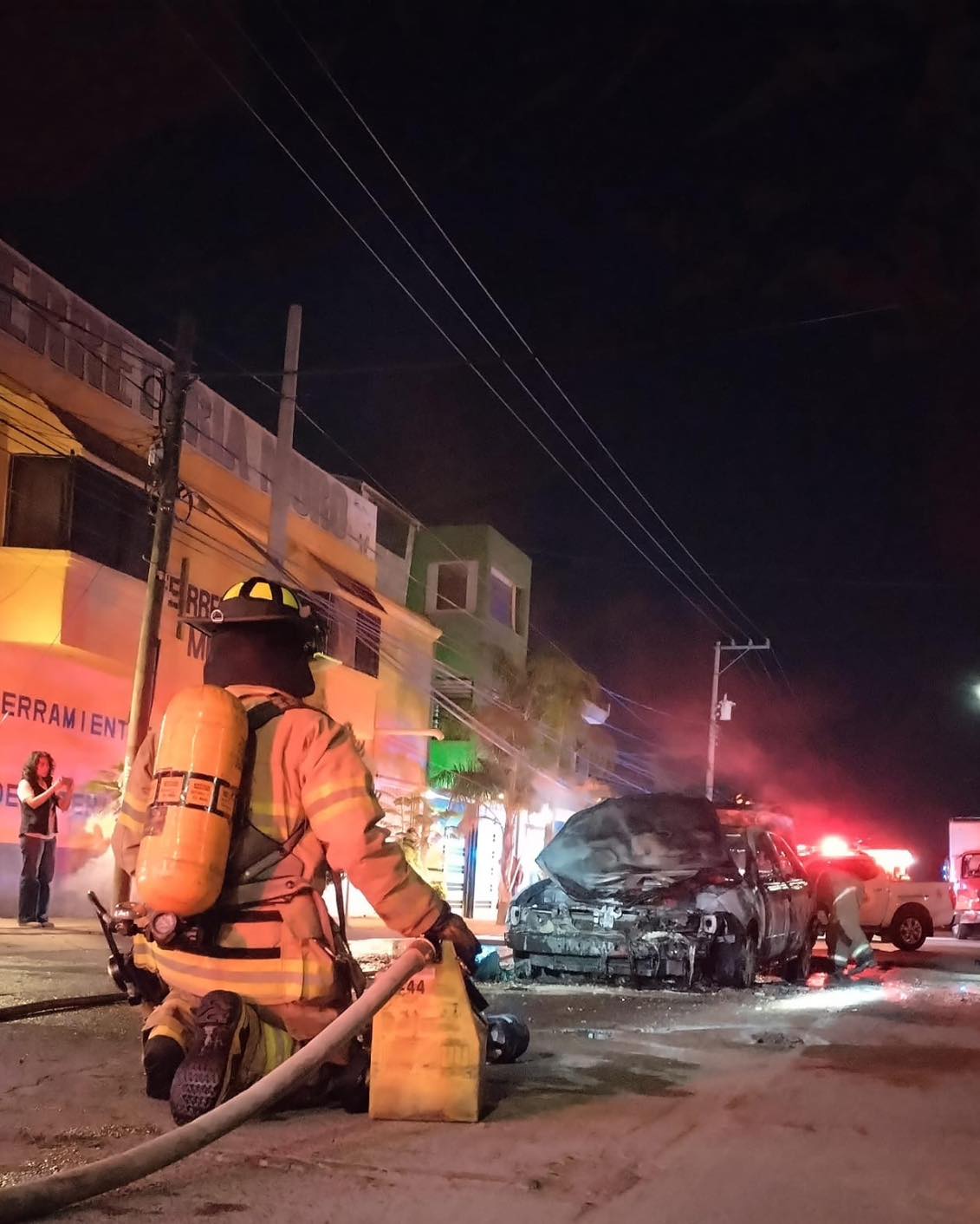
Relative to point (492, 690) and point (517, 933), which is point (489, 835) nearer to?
point (492, 690)

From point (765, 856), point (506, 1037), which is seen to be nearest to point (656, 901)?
point (765, 856)

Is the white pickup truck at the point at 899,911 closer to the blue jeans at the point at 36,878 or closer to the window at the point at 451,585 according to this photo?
the blue jeans at the point at 36,878

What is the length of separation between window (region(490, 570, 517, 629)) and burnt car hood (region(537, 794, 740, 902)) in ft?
73.5

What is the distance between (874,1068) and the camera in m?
6.99

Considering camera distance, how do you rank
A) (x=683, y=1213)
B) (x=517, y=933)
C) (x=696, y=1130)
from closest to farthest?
(x=683, y=1213), (x=696, y=1130), (x=517, y=933)

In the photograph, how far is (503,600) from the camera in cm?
3559

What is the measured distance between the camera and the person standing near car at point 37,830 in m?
13.5

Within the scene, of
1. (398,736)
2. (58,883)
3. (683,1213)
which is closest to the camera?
(683,1213)

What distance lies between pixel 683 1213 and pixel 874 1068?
11.2 ft

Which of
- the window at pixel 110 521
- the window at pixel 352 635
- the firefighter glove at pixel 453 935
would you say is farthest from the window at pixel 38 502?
the firefighter glove at pixel 453 935

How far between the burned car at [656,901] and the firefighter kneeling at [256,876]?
241 inches

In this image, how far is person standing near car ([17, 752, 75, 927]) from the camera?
1352 cm

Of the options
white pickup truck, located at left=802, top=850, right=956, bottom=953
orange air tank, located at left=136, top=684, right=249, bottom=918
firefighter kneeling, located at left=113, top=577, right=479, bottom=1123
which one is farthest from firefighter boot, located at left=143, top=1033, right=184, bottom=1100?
white pickup truck, located at left=802, top=850, right=956, bottom=953

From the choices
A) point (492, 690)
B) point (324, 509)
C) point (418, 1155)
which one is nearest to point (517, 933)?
point (418, 1155)
